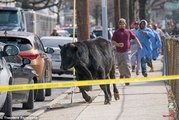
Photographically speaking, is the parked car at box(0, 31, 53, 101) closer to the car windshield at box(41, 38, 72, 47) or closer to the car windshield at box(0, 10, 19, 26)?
the car windshield at box(41, 38, 72, 47)

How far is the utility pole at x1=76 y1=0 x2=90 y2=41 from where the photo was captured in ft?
60.5

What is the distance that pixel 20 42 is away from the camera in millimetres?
15570

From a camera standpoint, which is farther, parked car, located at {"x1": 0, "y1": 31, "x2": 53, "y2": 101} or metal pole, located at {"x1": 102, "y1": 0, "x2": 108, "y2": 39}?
metal pole, located at {"x1": 102, "y1": 0, "x2": 108, "y2": 39}

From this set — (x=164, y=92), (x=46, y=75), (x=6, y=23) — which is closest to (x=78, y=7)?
(x=46, y=75)

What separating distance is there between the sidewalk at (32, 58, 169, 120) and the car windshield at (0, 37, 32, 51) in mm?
1451

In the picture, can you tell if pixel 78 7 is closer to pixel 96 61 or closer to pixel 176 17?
pixel 96 61

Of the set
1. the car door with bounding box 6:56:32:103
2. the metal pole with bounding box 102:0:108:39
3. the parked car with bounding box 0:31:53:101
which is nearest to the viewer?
the car door with bounding box 6:56:32:103

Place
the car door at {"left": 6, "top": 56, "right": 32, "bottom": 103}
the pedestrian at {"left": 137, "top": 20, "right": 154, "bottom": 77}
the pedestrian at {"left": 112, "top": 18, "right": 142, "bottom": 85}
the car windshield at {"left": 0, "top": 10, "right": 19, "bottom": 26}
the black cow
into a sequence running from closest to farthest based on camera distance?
1. the car door at {"left": 6, "top": 56, "right": 32, "bottom": 103}
2. the black cow
3. the pedestrian at {"left": 112, "top": 18, "right": 142, "bottom": 85}
4. the pedestrian at {"left": 137, "top": 20, "right": 154, "bottom": 77}
5. the car windshield at {"left": 0, "top": 10, "right": 19, "bottom": 26}

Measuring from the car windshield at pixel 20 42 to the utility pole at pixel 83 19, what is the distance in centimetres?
322

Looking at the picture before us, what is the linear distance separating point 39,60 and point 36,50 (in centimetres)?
25

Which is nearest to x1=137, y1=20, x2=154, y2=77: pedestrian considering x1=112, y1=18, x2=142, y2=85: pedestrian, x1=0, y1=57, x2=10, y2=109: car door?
x1=112, y1=18, x2=142, y2=85: pedestrian

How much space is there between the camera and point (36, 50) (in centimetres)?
1567

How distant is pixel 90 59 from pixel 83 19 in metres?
4.47

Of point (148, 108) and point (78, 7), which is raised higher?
point (78, 7)
